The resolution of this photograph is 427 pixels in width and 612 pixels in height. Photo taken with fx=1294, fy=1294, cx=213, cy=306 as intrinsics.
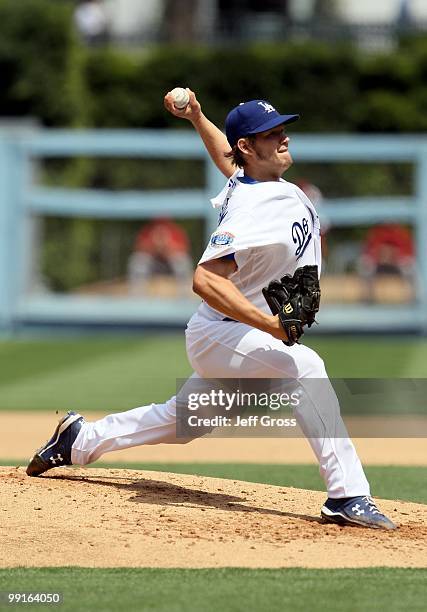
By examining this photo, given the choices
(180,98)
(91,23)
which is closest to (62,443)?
(180,98)

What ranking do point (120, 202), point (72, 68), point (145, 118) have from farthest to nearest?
point (145, 118), point (72, 68), point (120, 202)

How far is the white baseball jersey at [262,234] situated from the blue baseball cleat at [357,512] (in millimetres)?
896

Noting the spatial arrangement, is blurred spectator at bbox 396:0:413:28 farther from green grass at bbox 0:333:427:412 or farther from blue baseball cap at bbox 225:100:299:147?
blue baseball cap at bbox 225:100:299:147

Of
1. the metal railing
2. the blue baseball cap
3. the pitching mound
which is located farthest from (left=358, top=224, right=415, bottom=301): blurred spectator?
the blue baseball cap

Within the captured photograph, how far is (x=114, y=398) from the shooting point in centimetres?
1109

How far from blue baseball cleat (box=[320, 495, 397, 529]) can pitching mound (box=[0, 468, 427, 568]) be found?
0.04 meters

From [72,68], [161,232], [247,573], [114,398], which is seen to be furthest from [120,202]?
[247,573]

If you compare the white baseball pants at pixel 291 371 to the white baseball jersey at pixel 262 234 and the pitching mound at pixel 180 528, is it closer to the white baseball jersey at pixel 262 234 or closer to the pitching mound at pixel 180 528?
the white baseball jersey at pixel 262 234

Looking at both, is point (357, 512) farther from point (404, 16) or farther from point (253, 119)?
point (404, 16)

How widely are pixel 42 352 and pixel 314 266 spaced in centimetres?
1018

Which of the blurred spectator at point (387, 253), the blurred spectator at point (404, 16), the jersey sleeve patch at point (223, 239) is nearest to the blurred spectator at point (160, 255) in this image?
the blurred spectator at point (387, 253)

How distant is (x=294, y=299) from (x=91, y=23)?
24877 mm

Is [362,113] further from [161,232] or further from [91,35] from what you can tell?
[161,232]

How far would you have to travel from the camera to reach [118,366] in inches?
543
